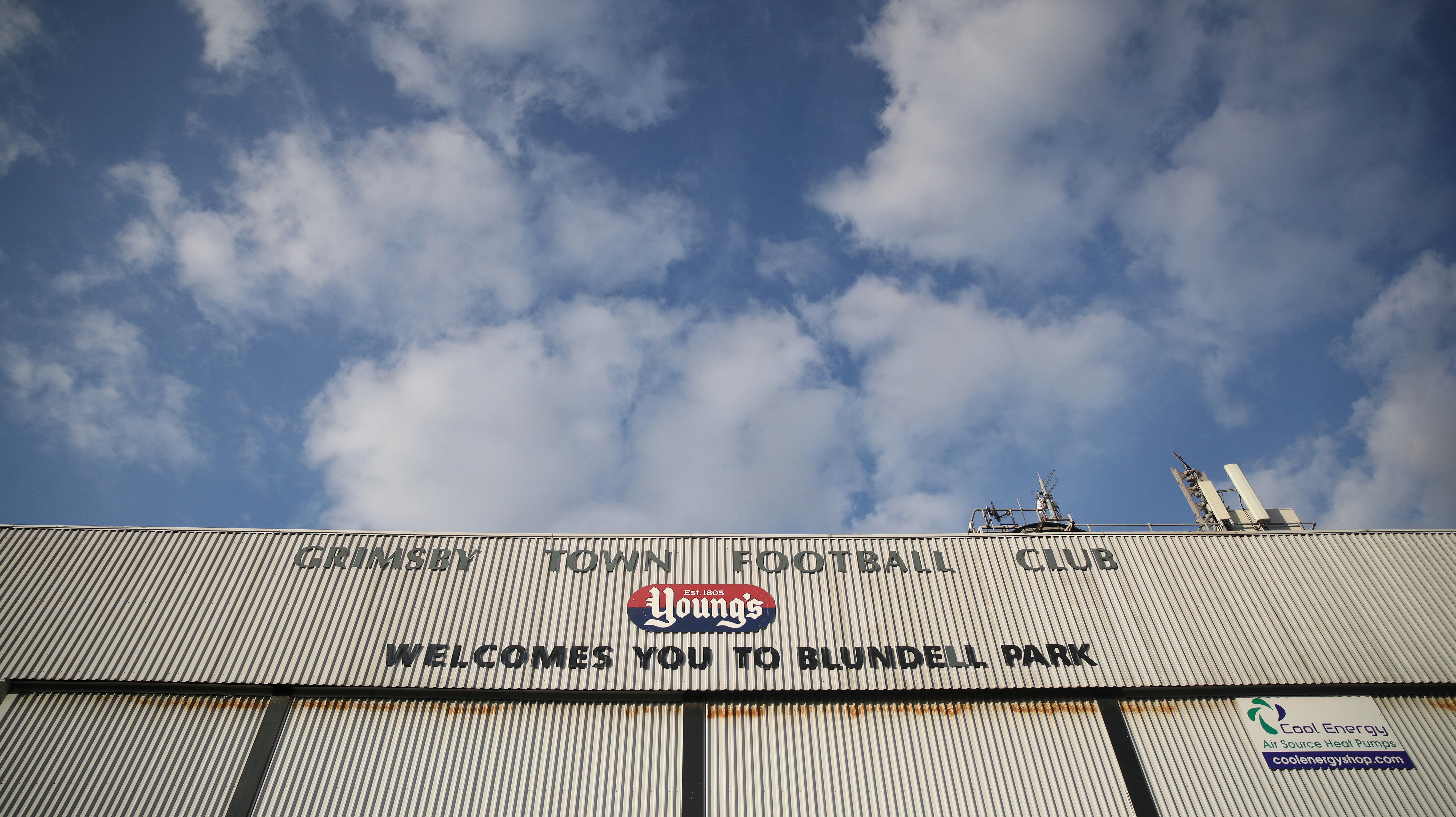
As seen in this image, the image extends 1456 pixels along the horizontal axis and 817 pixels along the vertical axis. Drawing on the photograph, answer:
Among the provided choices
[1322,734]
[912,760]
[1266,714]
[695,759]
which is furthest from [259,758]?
[1322,734]

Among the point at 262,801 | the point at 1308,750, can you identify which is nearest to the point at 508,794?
the point at 262,801

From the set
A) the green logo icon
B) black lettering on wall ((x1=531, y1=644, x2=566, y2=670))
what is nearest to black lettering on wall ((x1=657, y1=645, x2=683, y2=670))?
black lettering on wall ((x1=531, y1=644, x2=566, y2=670))

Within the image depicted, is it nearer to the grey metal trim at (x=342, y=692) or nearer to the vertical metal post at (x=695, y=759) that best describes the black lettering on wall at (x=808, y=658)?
the vertical metal post at (x=695, y=759)

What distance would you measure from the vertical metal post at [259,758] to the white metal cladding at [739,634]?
37.1 inches

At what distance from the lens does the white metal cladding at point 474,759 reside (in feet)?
52.3

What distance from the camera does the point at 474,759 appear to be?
16625 millimetres

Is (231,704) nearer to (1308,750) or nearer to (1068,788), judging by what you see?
(1068,788)

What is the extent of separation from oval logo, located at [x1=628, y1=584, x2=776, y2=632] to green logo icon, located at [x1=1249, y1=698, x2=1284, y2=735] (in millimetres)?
13585

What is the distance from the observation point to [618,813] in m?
15.9

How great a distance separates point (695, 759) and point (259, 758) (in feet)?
36.9

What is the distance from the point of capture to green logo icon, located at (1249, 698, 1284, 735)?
17516 millimetres

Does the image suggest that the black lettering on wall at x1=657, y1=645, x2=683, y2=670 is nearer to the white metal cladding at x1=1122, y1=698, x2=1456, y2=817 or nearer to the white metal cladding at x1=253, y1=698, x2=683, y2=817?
the white metal cladding at x1=253, y1=698, x2=683, y2=817

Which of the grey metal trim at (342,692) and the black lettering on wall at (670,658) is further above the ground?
the black lettering on wall at (670,658)

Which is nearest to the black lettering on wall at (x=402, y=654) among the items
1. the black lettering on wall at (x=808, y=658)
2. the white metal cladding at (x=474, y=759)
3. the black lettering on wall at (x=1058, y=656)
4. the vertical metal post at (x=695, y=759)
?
the white metal cladding at (x=474, y=759)
